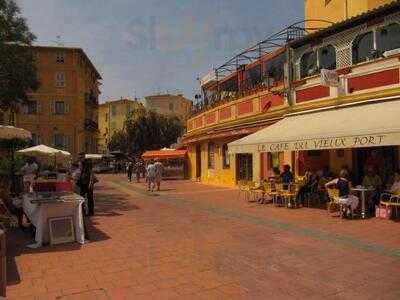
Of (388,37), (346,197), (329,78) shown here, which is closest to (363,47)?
(388,37)

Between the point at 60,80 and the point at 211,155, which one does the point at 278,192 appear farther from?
the point at 60,80

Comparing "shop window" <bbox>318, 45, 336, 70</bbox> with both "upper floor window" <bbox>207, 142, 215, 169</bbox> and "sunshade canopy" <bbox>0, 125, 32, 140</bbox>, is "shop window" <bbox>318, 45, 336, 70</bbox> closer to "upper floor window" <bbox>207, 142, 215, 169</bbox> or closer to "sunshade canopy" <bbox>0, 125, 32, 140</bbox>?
"sunshade canopy" <bbox>0, 125, 32, 140</bbox>

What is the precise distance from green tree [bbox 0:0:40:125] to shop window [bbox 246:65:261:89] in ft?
30.7

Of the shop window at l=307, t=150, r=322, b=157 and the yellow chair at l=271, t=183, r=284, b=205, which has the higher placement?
the shop window at l=307, t=150, r=322, b=157

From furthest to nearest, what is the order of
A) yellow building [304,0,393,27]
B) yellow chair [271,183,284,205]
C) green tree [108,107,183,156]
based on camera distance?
green tree [108,107,183,156], yellow building [304,0,393,27], yellow chair [271,183,284,205]

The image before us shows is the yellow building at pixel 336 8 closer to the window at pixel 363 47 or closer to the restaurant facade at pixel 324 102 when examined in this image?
the restaurant facade at pixel 324 102

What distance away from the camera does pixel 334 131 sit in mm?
12375

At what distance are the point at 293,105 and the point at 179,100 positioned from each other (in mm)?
76958

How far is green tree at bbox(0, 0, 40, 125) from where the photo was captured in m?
16.3

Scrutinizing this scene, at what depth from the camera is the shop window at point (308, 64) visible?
16.5 m

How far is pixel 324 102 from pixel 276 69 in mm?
4349

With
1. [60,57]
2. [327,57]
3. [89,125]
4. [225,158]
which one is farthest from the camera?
[89,125]

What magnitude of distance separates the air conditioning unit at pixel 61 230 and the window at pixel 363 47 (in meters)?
10.2

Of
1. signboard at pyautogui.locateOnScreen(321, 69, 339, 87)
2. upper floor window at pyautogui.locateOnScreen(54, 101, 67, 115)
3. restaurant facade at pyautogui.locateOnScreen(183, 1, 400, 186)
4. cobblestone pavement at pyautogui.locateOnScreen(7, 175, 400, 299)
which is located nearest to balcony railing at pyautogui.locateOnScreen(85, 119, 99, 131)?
upper floor window at pyautogui.locateOnScreen(54, 101, 67, 115)
